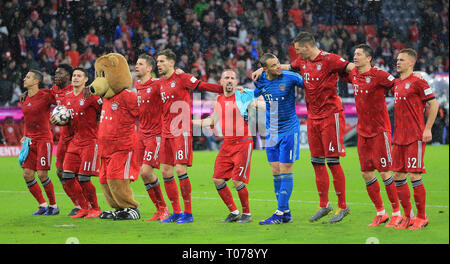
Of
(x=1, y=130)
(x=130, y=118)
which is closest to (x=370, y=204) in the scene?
(x=130, y=118)

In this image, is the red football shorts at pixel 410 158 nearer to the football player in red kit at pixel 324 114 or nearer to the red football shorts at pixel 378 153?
the red football shorts at pixel 378 153

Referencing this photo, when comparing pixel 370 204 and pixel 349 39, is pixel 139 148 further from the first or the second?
pixel 349 39

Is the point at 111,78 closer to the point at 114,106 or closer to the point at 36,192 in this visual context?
the point at 114,106

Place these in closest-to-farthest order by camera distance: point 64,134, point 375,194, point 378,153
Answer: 1. point 378,153
2. point 375,194
3. point 64,134

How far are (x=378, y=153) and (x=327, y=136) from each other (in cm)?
65

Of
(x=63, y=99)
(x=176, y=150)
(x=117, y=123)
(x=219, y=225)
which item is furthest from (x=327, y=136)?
(x=63, y=99)

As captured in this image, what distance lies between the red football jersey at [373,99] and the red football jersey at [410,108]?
0.87ft

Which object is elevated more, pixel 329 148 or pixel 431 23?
pixel 431 23

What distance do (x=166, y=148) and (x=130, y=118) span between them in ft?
2.31

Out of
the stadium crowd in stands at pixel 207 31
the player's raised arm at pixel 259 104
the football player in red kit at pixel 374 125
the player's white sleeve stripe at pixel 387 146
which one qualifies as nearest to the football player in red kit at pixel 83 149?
the player's raised arm at pixel 259 104

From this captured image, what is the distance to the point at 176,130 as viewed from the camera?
9.09 meters

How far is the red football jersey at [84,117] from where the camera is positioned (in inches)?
387

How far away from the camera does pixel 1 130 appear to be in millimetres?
19594

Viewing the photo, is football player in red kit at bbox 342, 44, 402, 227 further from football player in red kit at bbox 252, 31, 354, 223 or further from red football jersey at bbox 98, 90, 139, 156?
red football jersey at bbox 98, 90, 139, 156
